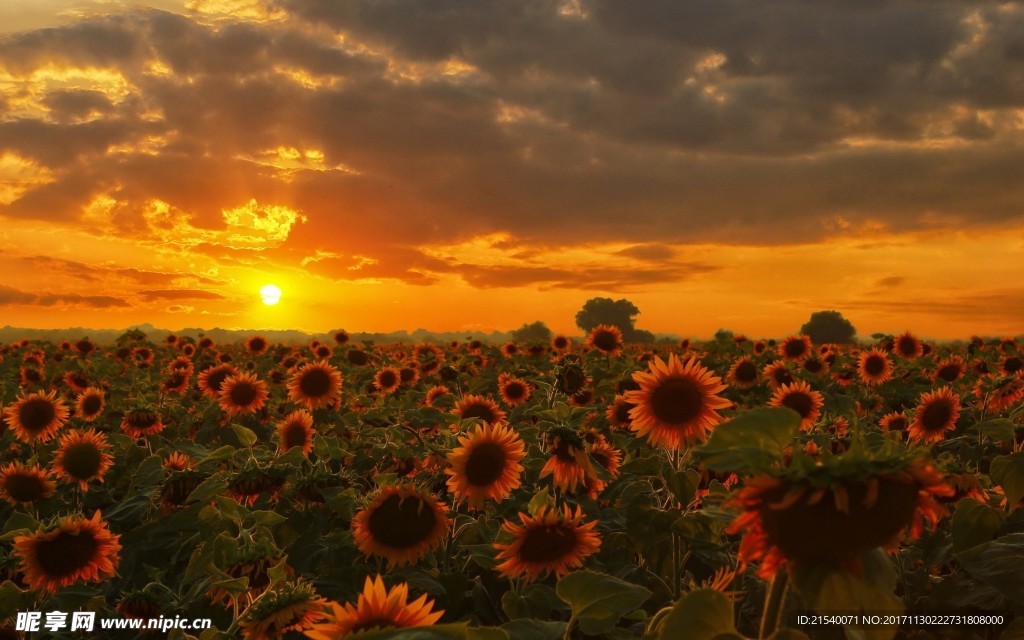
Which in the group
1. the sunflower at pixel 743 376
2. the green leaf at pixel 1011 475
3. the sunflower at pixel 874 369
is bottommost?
the green leaf at pixel 1011 475

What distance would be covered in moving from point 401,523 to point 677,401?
1.71 meters

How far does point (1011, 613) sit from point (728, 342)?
548 inches

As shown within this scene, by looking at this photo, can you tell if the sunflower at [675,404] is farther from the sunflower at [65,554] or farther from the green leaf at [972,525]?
the sunflower at [65,554]

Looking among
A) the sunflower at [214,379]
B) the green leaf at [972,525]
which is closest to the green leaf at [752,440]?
the green leaf at [972,525]

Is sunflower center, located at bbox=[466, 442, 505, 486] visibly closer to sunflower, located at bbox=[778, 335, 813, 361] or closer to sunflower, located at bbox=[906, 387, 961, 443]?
sunflower, located at bbox=[906, 387, 961, 443]

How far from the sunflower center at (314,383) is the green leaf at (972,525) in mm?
7606

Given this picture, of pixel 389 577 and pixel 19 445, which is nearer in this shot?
pixel 389 577

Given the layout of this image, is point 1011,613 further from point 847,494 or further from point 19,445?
point 19,445

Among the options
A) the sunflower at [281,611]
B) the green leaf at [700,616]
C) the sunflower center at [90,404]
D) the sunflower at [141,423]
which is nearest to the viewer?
the green leaf at [700,616]

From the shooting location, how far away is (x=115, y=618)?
4.10 m

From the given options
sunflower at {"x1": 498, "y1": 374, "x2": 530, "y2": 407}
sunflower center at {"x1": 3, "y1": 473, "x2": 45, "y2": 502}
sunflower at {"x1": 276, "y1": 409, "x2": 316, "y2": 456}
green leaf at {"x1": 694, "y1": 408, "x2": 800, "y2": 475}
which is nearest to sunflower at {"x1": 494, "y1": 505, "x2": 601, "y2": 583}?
green leaf at {"x1": 694, "y1": 408, "x2": 800, "y2": 475}

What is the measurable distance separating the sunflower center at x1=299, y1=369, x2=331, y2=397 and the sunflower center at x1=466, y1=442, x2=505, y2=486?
219 inches

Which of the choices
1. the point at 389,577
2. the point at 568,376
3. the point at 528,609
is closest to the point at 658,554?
the point at 528,609

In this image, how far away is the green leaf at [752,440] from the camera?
1.55m
